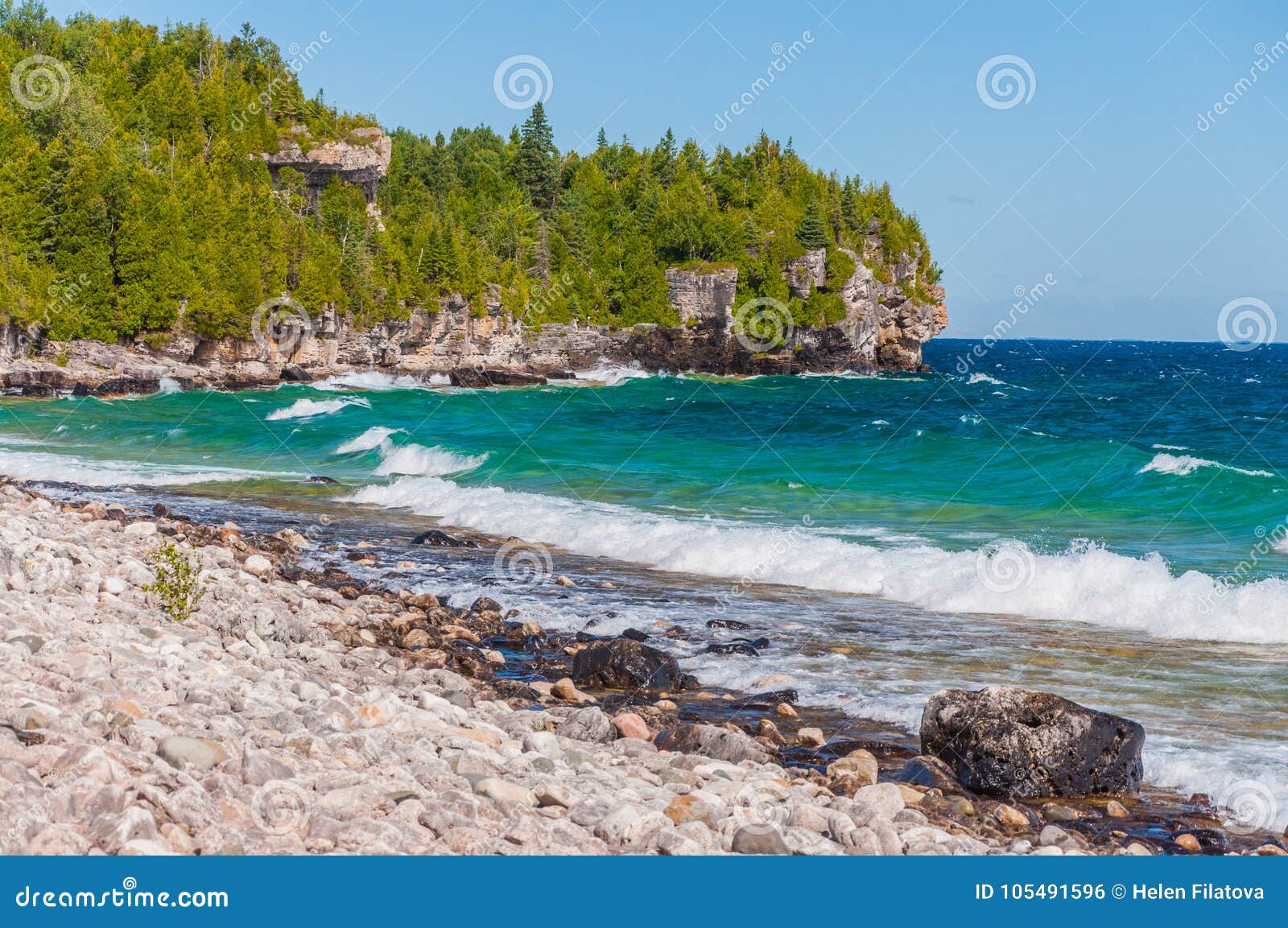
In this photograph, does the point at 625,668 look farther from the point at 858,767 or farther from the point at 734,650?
the point at 858,767

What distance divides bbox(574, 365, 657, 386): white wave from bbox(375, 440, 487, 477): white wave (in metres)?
58.6

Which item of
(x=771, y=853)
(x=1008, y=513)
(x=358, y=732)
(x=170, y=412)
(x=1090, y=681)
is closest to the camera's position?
(x=771, y=853)

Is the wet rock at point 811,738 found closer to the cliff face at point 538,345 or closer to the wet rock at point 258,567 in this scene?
the wet rock at point 258,567

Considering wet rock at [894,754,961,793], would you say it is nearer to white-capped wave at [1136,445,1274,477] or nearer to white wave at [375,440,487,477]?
white-capped wave at [1136,445,1274,477]

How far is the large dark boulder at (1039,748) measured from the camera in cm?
830

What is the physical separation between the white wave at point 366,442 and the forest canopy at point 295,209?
3518cm

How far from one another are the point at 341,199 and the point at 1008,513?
86861mm

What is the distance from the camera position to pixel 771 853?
5.99 metres

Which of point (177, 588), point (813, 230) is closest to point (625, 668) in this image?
point (177, 588)

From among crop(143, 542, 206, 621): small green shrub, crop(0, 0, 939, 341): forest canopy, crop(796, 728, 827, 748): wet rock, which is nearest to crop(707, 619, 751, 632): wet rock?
crop(796, 728, 827, 748): wet rock

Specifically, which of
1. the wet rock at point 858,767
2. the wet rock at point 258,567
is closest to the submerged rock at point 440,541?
the wet rock at point 258,567

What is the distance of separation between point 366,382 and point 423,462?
49294 millimetres

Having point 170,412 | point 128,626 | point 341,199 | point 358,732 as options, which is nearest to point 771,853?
point 358,732

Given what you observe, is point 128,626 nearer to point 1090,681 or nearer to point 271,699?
point 271,699
